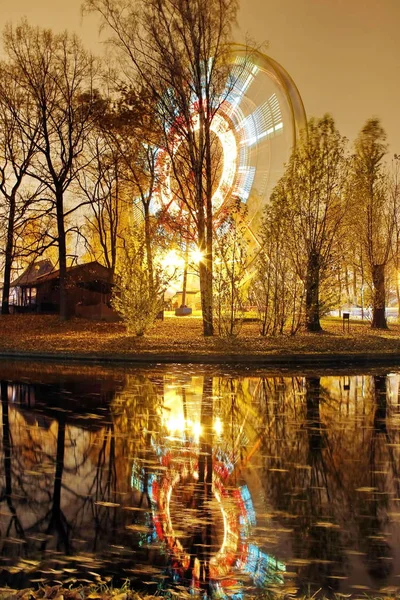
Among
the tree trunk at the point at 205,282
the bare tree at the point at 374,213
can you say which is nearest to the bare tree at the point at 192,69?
the tree trunk at the point at 205,282

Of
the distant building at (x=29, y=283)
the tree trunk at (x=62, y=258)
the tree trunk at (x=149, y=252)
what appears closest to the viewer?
the tree trunk at (x=149, y=252)

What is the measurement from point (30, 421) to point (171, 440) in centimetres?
254

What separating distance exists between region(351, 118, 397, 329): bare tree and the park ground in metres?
7.41

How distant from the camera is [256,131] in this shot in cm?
3628

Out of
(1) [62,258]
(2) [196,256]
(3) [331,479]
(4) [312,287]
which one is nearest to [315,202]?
(4) [312,287]

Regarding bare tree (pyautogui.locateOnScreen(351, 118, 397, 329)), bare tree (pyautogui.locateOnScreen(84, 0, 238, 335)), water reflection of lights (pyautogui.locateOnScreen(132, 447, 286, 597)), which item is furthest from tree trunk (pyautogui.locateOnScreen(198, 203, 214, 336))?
water reflection of lights (pyautogui.locateOnScreen(132, 447, 286, 597))

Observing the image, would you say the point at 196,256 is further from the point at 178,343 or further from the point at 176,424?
the point at 176,424

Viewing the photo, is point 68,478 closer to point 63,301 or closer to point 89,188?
point 63,301

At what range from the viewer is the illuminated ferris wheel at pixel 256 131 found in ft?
115

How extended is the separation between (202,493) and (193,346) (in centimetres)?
1530

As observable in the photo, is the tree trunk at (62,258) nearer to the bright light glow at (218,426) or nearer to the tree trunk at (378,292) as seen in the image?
the tree trunk at (378,292)

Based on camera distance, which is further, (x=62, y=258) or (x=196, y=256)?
(x=62, y=258)

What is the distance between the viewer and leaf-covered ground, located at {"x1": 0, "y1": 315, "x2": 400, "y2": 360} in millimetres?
20750

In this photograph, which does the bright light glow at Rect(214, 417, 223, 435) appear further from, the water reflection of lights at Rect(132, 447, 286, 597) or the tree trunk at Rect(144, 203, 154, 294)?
the tree trunk at Rect(144, 203, 154, 294)
